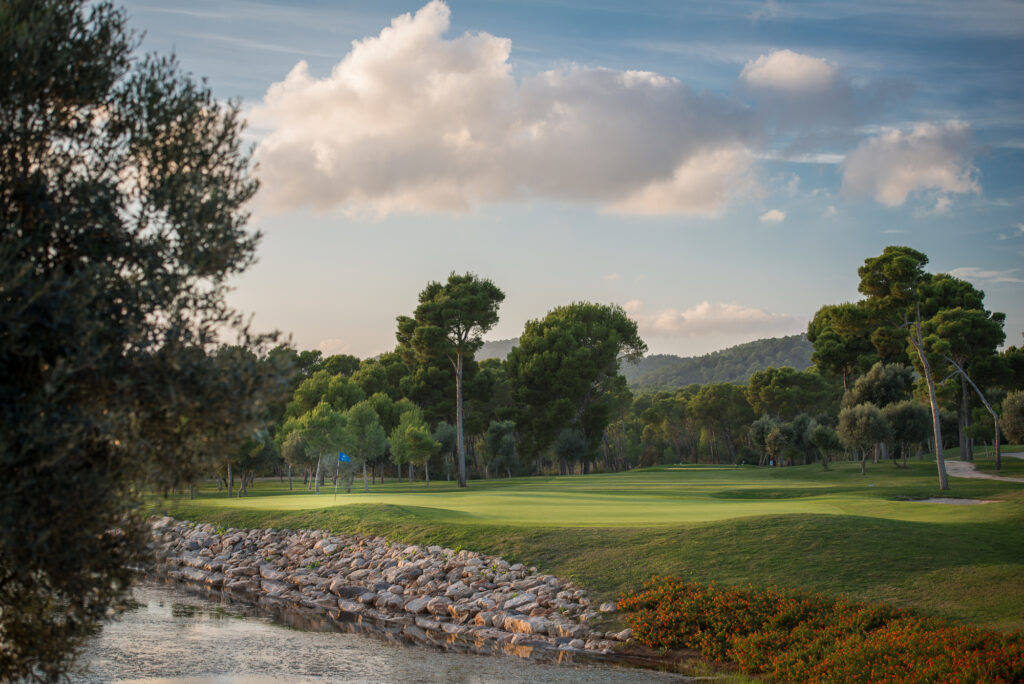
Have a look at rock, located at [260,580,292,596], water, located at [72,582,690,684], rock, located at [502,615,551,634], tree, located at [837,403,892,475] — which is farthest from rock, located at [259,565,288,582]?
tree, located at [837,403,892,475]

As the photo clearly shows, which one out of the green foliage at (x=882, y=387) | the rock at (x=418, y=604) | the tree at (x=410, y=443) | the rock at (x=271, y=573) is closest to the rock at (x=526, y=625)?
the rock at (x=418, y=604)

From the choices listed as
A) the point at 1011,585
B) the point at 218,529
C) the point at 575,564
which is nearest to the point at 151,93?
the point at 575,564

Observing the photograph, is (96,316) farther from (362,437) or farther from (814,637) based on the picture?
(362,437)

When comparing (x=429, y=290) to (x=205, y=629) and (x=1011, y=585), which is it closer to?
(x=205, y=629)

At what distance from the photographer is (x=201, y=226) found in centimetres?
775

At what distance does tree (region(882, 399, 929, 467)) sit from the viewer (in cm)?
5316

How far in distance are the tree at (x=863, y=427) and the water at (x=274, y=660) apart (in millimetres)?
42121

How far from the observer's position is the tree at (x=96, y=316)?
673 cm

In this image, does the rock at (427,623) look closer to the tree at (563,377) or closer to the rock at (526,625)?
the rock at (526,625)

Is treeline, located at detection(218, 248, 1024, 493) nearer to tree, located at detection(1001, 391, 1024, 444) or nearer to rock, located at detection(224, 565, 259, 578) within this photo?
tree, located at detection(1001, 391, 1024, 444)

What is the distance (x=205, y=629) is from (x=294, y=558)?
26.3 ft

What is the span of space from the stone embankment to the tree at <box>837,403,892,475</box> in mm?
37093

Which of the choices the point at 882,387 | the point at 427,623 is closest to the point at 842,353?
the point at 882,387

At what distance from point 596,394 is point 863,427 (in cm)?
2948
